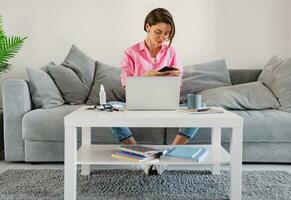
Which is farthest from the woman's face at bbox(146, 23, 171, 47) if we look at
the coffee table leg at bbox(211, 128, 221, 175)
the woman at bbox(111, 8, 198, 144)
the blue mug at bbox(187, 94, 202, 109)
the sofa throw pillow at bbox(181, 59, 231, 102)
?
the sofa throw pillow at bbox(181, 59, 231, 102)

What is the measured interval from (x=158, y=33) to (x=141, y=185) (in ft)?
3.08

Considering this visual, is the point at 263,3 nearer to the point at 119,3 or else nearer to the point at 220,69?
the point at 220,69

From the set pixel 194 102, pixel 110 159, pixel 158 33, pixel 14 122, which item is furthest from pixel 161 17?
pixel 14 122

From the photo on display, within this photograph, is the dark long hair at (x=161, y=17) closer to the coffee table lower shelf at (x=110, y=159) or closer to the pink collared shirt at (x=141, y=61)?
the pink collared shirt at (x=141, y=61)

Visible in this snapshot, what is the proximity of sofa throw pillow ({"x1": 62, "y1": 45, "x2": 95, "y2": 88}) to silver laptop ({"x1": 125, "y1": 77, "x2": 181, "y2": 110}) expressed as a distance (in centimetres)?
132

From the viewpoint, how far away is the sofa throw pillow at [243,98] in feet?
9.29

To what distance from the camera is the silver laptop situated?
6.27 ft

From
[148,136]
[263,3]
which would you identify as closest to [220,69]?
[263,3]

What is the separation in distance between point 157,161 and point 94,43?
1.99m

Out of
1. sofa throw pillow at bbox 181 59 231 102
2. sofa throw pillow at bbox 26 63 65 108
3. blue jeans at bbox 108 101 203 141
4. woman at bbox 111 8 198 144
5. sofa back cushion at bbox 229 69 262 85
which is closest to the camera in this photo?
blue jeans at bbox 108 101 203 141

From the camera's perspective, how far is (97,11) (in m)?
3.54

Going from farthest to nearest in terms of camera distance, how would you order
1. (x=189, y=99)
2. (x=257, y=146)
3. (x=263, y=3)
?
(x=263, y=3), (x=257, y=146), (x=189, y=99)

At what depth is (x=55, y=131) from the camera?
8.43 ft

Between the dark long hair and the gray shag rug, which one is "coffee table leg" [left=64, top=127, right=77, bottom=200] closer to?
the gray shag rug
